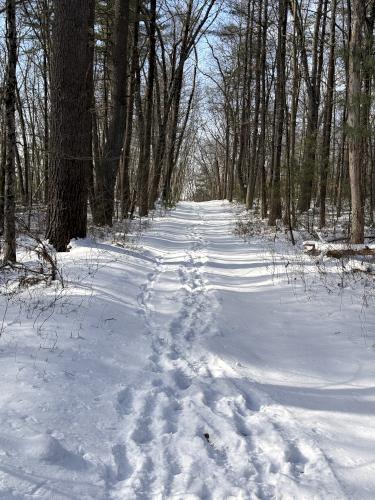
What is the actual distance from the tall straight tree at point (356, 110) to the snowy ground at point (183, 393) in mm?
3292

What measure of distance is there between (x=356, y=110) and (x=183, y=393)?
7545 mm

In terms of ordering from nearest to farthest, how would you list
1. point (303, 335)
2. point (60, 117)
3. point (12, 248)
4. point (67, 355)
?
point (67, 355)
point (303, 335)
point (12, 248)
point (60, 117)

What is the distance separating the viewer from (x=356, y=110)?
893cm

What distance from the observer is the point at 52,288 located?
605 cm

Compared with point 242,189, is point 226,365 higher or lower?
lower

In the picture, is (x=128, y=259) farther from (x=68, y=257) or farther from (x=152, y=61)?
(x=152, y=61)

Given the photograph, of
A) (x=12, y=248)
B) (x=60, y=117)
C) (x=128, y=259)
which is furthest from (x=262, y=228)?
(x=12, y=248)

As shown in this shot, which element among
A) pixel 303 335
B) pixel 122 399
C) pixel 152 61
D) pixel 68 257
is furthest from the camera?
pixel 152 61

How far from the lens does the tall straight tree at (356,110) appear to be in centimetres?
888

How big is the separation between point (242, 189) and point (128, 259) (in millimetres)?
23011

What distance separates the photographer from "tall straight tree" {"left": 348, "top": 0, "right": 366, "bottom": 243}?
888 cm

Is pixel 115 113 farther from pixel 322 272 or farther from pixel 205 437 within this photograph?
pixel 205 437

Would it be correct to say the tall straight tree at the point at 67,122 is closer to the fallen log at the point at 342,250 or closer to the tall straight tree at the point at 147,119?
the fallen log at the point at 342,250

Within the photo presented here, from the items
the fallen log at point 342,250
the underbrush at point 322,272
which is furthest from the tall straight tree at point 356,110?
the underbrush at point 322,272
